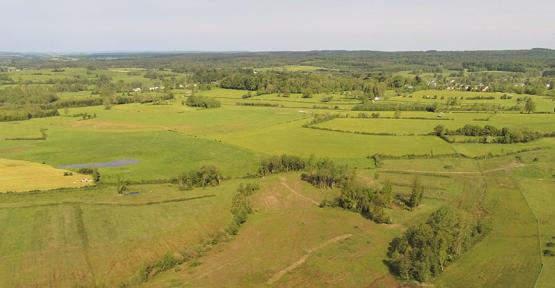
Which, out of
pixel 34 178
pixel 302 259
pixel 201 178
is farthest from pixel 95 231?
pixel 34 178

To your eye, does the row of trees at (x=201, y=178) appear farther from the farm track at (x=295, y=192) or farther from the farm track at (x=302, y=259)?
the farm track at (x=302, y=259)

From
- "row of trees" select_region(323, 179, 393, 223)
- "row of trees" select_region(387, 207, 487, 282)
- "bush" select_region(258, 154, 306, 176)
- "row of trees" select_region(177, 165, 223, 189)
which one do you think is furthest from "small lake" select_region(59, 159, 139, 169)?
"row of trees" select_region(387, 207, 487, 282)

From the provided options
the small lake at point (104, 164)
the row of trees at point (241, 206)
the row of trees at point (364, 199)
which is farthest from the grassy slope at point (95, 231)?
the small lake at point (104, 164)

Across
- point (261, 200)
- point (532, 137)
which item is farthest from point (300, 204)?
point (532, 137)

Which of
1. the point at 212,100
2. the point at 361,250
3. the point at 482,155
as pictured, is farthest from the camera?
the point at 212,100

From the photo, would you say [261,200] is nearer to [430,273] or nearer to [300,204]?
[300,204]

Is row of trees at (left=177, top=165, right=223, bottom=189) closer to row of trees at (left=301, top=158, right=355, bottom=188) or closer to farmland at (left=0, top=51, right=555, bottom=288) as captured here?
farmland at (left=0, top=51, right=555, bottom=288)
